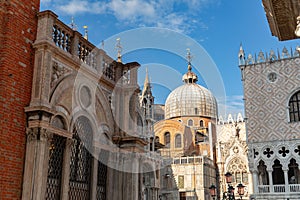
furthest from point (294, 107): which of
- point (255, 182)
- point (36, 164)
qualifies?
point (36, 164)

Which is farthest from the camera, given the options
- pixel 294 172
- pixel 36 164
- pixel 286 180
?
pixel 294 172

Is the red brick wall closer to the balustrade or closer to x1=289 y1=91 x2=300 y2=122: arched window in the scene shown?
the balustrade

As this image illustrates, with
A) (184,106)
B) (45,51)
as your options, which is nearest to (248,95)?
(45,51)

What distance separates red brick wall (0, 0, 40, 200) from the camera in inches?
275

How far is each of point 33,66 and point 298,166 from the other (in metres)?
20.2

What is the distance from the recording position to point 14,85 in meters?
7.43

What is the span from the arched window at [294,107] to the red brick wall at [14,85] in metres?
19.9

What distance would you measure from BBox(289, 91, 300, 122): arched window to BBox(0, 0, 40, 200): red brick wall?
19.9m

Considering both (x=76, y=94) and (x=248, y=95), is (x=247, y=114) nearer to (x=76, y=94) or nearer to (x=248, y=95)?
(x=248, y=95)

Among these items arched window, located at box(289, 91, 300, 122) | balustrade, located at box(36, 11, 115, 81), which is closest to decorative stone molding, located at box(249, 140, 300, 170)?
arched window, located at box(289, 91, 300, 122)

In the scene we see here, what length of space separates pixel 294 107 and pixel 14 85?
20.6m

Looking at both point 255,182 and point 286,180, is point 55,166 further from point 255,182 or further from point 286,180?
point 286,180

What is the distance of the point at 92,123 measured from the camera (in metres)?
9.57

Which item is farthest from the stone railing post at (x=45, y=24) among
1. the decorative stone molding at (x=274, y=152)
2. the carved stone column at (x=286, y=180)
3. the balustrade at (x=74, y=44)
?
the carved stone column at (x=286, y=180)
